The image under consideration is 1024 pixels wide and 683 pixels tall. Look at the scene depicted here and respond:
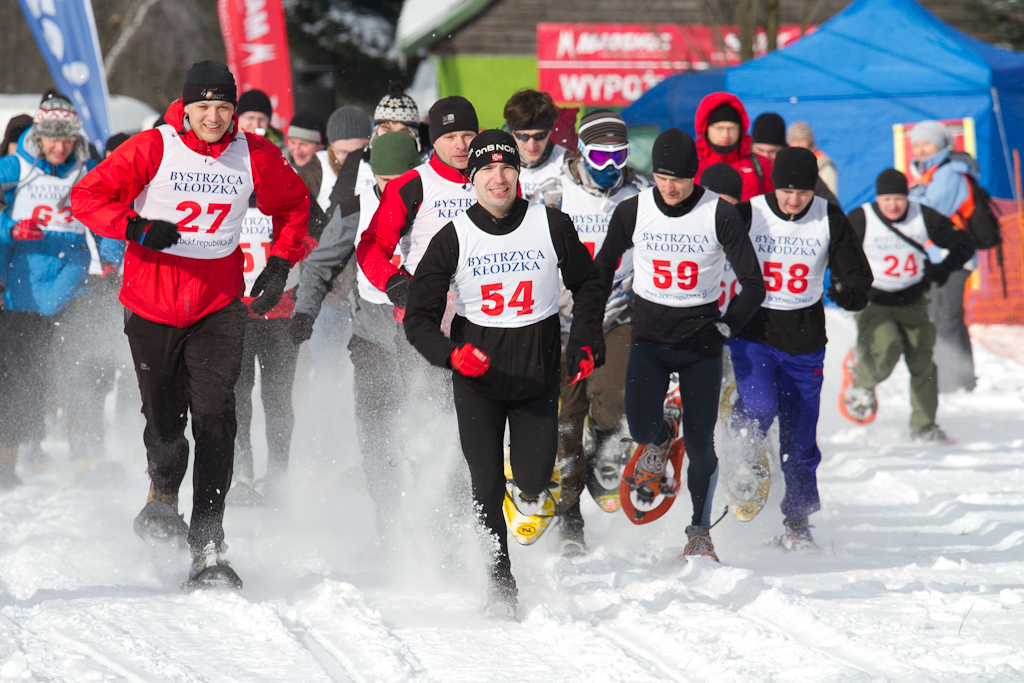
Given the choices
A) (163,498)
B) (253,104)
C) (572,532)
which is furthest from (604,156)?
(253,104)

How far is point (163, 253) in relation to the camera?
4.79 meters

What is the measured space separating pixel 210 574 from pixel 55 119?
3364mm

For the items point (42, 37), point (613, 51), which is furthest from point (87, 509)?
point (613, 51)

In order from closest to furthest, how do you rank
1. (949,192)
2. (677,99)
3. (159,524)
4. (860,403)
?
(159,524) → (860,403) → (949,192) → (677,99)

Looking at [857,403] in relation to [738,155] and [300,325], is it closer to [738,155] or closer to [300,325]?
[738,155]

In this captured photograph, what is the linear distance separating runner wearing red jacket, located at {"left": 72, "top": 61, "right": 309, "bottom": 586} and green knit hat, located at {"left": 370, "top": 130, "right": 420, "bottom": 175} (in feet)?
2.24

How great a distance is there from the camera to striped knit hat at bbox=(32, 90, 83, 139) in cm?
647

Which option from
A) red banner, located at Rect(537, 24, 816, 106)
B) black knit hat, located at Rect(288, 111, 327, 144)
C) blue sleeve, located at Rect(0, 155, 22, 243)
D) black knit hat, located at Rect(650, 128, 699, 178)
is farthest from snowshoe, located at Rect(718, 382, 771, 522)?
red banner, located at Rect(537, 24, 816, 106)

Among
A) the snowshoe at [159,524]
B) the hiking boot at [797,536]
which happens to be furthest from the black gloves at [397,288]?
the hiking boot at [797,536]

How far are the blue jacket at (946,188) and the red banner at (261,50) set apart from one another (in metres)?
8.63

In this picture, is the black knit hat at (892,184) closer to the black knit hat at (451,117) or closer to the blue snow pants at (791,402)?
the blue snow pants at (791,402)

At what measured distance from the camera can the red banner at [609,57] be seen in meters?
23.6

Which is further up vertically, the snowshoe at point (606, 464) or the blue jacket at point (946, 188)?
the blue jacket at point (946, 188)

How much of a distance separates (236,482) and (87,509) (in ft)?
3.01
